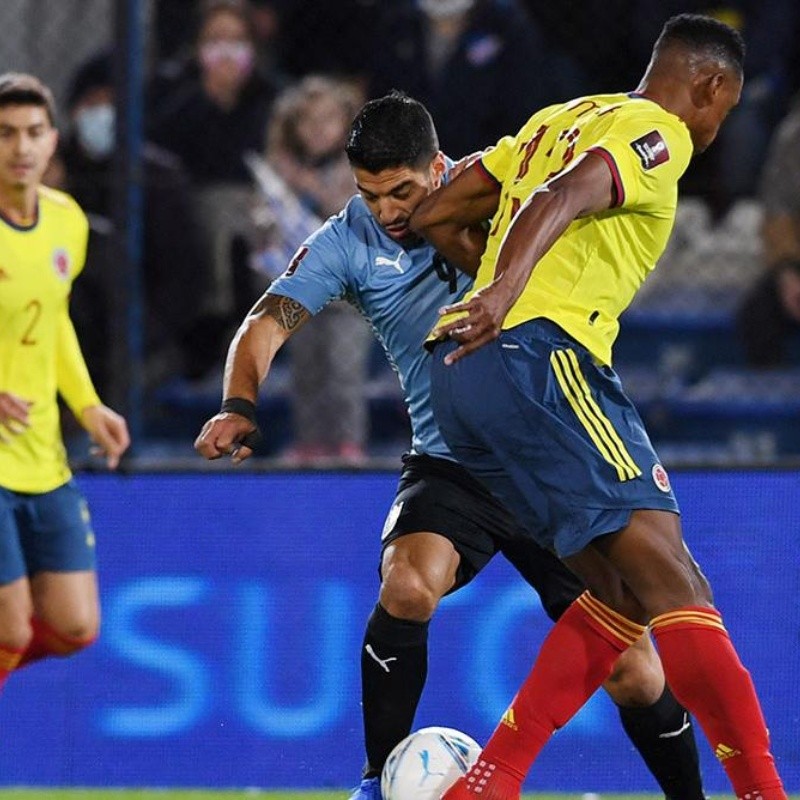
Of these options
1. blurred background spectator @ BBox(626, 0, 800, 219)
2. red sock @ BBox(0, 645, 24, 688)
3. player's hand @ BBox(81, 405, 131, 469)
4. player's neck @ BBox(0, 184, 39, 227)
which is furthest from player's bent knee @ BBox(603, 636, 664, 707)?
blurred background spectator @ BBox(626, 0, 800, 219)

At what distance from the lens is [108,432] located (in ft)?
20.1

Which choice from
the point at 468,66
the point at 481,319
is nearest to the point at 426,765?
the point at 481,319

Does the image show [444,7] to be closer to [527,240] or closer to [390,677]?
[390,677]

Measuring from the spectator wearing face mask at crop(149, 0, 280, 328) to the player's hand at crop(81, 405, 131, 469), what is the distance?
2.06 metres

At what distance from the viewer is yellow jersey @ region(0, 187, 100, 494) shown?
6137 mm

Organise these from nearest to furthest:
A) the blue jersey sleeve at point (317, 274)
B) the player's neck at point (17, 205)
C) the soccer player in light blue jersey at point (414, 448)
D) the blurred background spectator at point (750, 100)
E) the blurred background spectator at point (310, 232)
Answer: the soccer player in light blue jersey at point (414, 448) → the blue jersey sleeve at point (317, 274) → the player's neck at point (17, 205) → the blurred background spectator at point (310, 232) → the blurred background spectator at point (750, 100)

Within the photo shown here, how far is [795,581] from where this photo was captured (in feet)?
20.4

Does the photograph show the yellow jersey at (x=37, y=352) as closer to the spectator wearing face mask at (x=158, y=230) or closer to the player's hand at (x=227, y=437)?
the spectator wearing face mask at (x=158, y=230)

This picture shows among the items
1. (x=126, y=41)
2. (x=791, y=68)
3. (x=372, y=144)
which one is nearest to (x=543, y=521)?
(x=372, y=144)

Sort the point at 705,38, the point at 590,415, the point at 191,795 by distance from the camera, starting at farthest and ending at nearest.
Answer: the point at 191,795 → the point at 705,38 → the point at 590,415

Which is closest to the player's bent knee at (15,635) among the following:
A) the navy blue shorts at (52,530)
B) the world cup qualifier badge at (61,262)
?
the navy blue shorts at (52,530)

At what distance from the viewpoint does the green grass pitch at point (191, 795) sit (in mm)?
6055

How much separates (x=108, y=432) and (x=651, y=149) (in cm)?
269

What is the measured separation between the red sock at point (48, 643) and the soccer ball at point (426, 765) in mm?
1905
